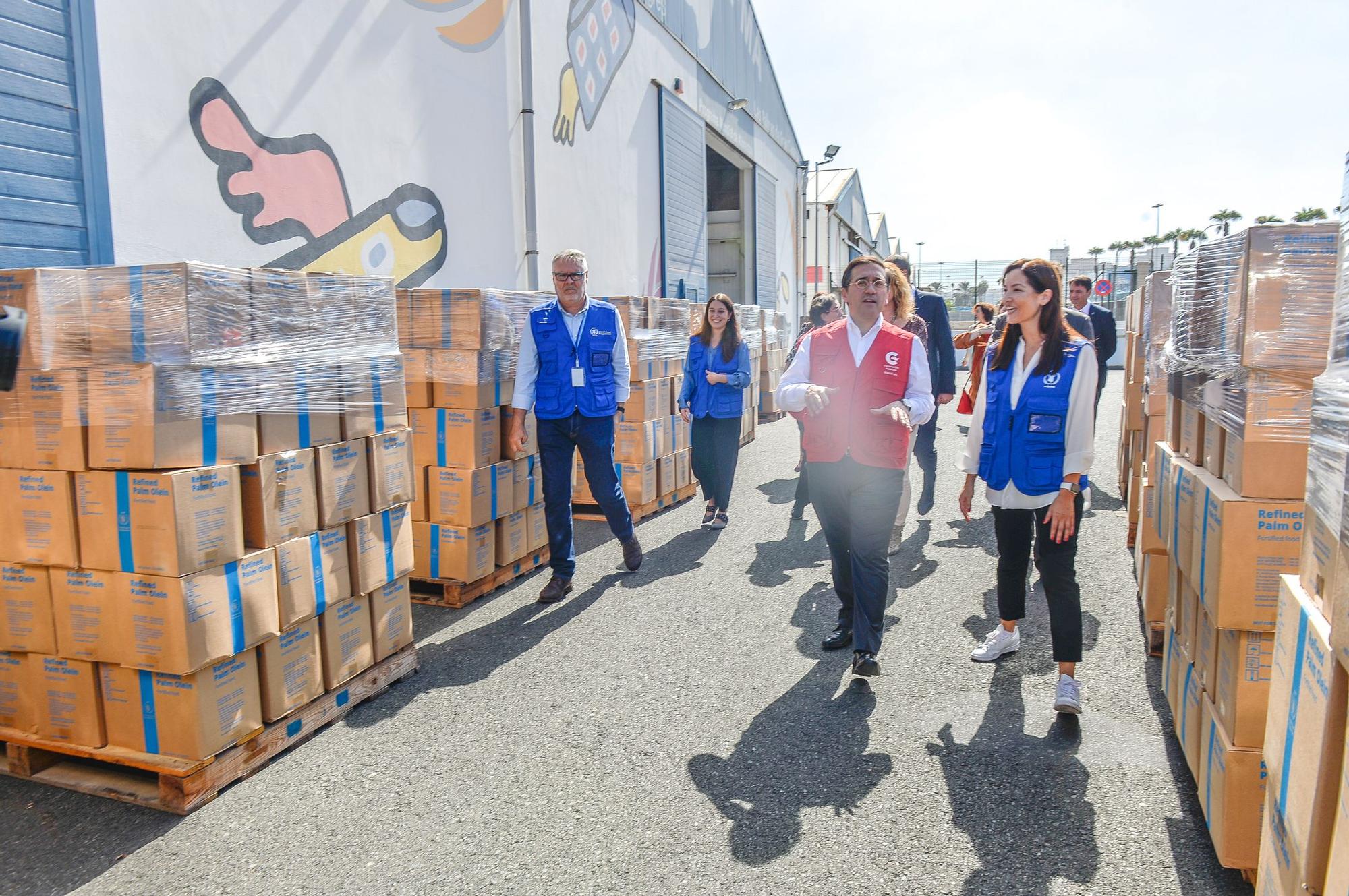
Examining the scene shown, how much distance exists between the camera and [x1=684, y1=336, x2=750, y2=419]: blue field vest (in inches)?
279

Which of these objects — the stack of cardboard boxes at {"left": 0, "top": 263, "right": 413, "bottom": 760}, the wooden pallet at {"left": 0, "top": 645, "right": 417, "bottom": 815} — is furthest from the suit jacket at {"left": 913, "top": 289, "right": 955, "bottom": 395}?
the wooden pallet at {"left": 0, "top": 645, "right": 417, "bottom": 815}

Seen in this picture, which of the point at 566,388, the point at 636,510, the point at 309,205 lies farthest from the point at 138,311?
the point at 636,510

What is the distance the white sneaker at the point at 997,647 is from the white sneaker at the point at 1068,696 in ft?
1.83

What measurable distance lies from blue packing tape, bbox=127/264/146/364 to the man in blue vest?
2383mm

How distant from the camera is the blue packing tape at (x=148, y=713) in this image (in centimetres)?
320

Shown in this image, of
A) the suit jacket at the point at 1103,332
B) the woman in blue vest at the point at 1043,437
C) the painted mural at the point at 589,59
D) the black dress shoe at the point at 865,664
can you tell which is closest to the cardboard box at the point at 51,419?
the black dress shoe at the point at 865,664

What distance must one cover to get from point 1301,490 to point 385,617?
143 inches

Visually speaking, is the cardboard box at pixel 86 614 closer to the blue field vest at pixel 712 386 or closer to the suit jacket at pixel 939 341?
the blue field vest at pixel 712 386

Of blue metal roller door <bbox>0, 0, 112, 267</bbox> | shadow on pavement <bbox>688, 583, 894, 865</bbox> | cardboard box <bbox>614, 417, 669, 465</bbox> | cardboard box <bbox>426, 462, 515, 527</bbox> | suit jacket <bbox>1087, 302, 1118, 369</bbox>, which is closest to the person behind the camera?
shadow on pavement <bbox>688, 583, 894, 865</bbox>

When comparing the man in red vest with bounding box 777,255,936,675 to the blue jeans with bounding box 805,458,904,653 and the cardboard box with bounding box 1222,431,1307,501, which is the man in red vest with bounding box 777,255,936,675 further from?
the cardboard box with bounding box 1222,431,1307,501

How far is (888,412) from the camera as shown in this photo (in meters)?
3.80

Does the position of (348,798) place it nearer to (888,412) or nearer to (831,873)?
(831,873)

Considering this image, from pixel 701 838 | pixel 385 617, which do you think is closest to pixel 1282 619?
pixel 701 838

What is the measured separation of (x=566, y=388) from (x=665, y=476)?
3.02 meters
